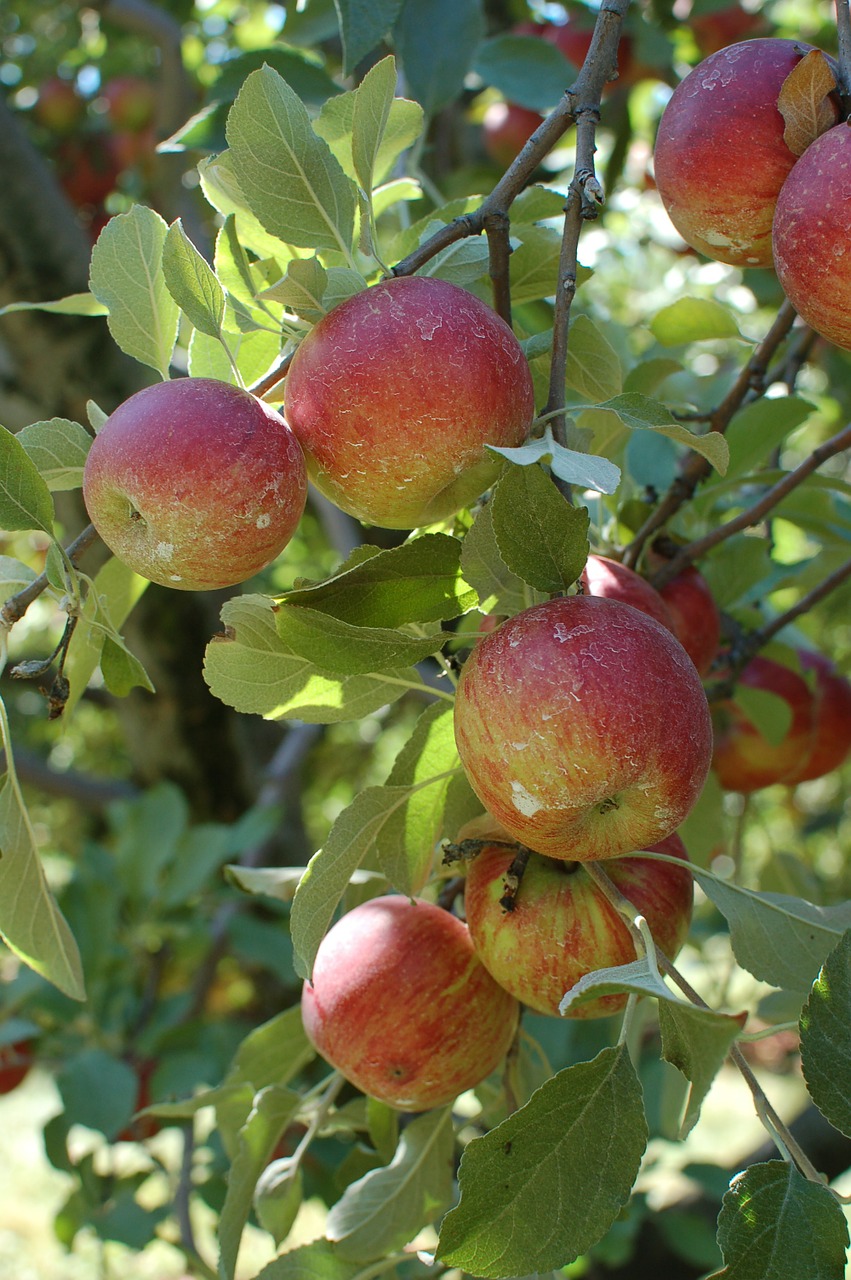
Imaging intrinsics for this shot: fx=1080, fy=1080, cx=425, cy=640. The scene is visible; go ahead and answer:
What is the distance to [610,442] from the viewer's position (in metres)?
A: 1.15

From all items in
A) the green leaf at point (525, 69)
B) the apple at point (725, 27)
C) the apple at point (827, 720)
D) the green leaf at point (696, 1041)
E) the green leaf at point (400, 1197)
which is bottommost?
the apple at point (827, 720)

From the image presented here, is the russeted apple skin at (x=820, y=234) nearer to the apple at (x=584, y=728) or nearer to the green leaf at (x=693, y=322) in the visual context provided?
the apple at (x=584, y=728)

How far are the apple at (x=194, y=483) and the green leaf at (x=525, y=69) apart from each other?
1133mm

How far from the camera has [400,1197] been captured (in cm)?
104

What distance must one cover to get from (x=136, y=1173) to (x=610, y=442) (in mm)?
1598

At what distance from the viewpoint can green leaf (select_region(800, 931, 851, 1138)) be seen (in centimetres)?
73

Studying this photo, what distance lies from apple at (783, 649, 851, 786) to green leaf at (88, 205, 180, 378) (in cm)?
125

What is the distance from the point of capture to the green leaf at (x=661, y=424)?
0.69 metres

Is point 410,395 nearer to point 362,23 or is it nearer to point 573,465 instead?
point 573,465

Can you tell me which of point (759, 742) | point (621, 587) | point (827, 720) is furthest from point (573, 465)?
point (827, 720)

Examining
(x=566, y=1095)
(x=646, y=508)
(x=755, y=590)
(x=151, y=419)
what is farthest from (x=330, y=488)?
(x=755, y=590)

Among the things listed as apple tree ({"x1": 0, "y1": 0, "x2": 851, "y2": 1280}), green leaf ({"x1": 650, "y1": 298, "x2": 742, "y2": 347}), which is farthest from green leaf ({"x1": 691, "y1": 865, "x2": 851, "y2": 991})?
green leaf ({"x1": 650, "y1": 298, "x2": 742, "y2": 347})

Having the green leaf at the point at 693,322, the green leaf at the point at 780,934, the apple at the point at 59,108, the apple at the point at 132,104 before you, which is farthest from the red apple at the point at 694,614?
the apple at the point at 59,108

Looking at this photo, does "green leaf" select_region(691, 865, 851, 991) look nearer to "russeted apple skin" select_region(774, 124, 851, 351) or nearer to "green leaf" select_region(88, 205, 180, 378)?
"russeted apple skin" select_region(774, 124, 851, 351)
